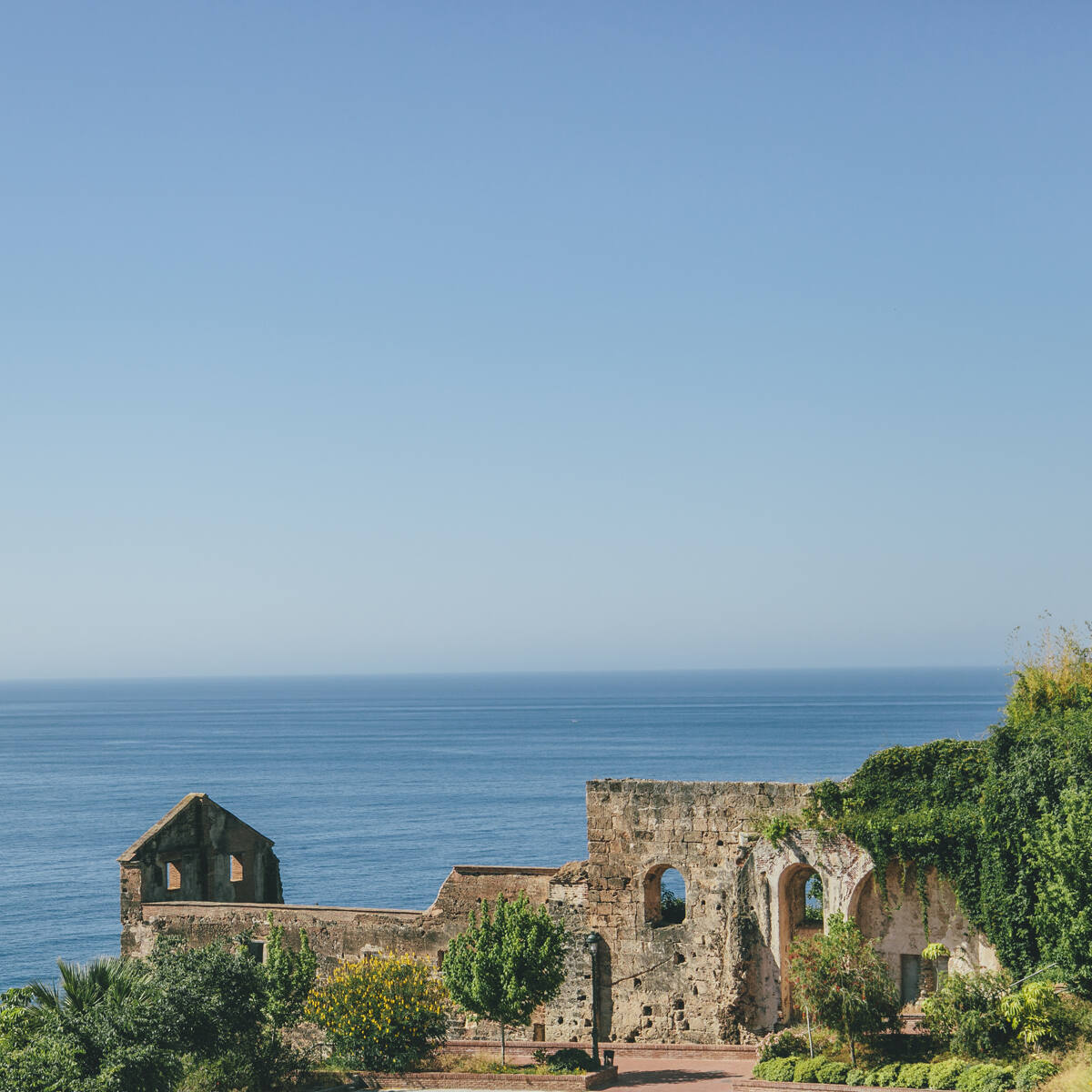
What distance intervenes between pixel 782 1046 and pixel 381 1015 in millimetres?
8758

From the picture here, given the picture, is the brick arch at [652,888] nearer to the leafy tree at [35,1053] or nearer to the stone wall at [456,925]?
the stone wall at [456,925]

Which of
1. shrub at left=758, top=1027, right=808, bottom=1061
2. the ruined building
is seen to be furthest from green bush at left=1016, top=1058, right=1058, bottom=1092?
shrub at left=758, top=1027, right=808, bottom=1061

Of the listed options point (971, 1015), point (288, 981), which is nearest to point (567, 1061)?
point (288, 981)

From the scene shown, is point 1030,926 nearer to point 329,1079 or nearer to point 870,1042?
point 870,1042

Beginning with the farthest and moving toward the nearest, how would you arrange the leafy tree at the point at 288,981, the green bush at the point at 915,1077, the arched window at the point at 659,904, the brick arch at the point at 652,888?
1. the arched window at the point at 659,904
2. the brick arch at the point at 652,888
3. the leafy tree at the point at 288,981
4. the green bush at the point at 915,1077

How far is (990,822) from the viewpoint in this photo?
28609mm

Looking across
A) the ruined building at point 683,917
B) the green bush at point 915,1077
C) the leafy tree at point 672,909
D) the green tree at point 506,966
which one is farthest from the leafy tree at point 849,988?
the green tree at point 506,966

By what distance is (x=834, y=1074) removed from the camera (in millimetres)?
26781

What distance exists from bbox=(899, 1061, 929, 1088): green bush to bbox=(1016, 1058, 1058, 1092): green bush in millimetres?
1698

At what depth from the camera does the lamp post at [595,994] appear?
3009 centimetres

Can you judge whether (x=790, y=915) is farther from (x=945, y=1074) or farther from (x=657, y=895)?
(x=945, y=1074)

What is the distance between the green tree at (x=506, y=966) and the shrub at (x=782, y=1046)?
490cm

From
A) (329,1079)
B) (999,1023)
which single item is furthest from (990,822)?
(329,1079)

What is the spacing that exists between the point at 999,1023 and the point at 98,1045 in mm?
17034
